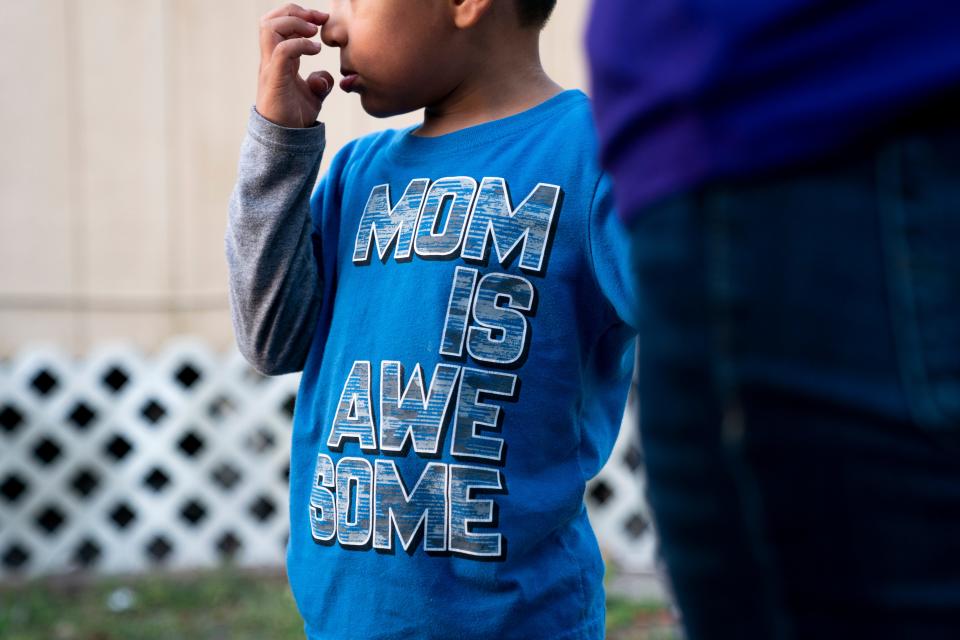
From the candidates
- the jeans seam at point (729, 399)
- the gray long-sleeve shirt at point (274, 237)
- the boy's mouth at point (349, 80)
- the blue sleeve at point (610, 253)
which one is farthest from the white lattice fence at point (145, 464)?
the jeans seam at point (729, 399)

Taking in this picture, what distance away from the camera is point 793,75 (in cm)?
63

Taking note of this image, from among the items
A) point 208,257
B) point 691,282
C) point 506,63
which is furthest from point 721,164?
point 208,257

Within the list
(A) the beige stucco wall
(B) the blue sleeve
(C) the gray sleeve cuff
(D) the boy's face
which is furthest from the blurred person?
(A) the beige stucco wall

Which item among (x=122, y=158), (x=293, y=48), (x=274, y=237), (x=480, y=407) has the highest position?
(x=122, y=158)

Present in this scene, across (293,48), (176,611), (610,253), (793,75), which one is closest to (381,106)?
(293,48)

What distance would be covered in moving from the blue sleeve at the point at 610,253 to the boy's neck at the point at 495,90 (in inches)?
8.3

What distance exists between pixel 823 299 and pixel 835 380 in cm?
5

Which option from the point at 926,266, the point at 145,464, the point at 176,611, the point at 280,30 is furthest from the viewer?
the point at 145,464

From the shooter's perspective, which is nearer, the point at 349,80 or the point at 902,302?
the point at 902,302

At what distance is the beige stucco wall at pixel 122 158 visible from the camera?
388cm

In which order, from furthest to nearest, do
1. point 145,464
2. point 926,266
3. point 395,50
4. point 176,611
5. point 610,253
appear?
1. point 145,464
2. point 176,611
3. point 395,50
4. point 610,253
5. point 926,266

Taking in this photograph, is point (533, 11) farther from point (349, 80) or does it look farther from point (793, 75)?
point (793, 75)

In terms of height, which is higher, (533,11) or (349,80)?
(533,11)

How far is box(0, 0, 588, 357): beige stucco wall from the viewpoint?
3.88 meters
